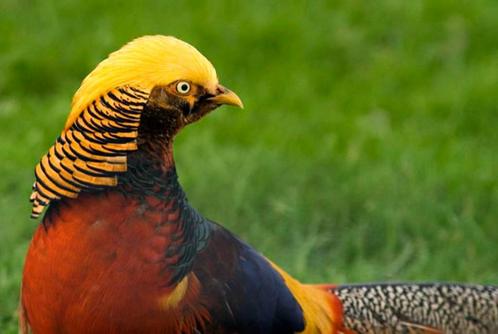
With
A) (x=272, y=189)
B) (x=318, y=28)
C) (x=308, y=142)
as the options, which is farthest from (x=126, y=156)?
(x=318, y=28)

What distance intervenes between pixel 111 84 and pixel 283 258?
193 cm

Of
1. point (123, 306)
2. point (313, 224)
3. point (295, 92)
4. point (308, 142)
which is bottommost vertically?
point (123, 306)

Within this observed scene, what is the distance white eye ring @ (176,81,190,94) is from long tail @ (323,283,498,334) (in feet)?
3.33

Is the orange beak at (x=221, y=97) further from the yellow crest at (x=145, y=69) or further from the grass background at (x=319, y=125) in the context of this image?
the grass background at (x=319, y=125)

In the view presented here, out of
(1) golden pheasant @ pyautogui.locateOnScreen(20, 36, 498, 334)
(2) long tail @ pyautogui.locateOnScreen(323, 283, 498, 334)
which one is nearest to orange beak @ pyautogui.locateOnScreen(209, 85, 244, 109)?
(1) golden pheasant @ pyautogui.locateOnScreen(20, 36, 498, 334)

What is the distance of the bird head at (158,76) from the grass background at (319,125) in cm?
144

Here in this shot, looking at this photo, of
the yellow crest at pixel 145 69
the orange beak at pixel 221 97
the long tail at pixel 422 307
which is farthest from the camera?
the long tail at pixel 422 307

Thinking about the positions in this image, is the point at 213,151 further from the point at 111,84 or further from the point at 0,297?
the point at 111,84

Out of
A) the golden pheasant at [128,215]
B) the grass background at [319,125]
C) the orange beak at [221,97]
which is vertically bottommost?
the golden pheasant at [128,215]

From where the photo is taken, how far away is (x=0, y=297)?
13.4 feet

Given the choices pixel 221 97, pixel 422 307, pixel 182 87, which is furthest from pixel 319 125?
pixel 182 87

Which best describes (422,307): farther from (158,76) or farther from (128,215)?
(158,76)

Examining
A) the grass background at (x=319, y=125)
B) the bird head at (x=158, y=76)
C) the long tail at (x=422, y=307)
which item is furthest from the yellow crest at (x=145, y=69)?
the grass background at (x=319, y=125)

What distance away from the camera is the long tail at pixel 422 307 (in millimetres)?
3564
